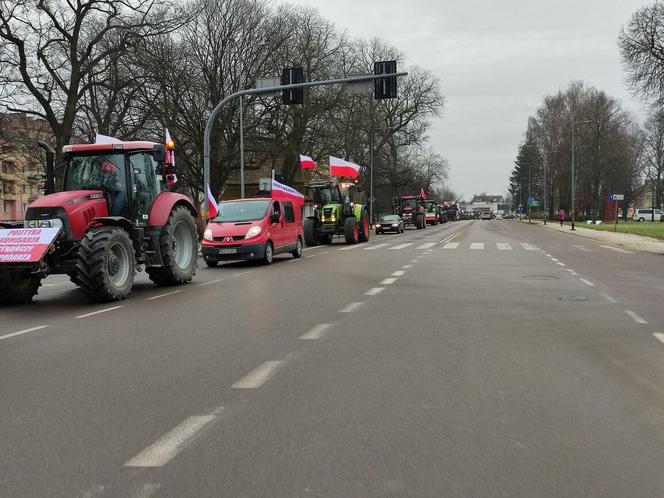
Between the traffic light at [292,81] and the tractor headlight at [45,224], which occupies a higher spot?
the traffic light at [292,81]

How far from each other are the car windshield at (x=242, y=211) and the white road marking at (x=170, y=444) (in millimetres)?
13917

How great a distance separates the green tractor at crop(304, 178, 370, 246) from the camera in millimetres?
28984

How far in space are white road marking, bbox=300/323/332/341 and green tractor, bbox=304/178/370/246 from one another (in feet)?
68.5

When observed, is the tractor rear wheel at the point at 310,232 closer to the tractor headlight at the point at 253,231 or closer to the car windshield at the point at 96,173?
the tractor headlight at the point at 253,231

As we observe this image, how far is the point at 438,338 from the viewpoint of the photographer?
711cm

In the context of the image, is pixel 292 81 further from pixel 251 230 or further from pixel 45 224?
pixel 45 224

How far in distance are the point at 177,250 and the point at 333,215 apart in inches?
651

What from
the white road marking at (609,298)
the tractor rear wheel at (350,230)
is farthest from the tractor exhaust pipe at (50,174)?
the tractor rear wheel at (350,230)

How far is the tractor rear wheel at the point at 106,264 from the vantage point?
388 inches

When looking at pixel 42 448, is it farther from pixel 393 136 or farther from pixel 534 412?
pixel 393 136

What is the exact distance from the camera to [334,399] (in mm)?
4770

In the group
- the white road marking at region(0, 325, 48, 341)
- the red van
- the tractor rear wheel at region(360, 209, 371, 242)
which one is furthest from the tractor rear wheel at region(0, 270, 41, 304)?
the tractor rear wheel at region(360, 209, 371, 242)

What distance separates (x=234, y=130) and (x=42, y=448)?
33.0 meters

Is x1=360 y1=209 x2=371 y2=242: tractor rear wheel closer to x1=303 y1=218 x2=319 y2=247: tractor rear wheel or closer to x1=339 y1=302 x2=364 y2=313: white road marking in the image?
x1=303 y1=218 x2=319 y2=247: tractor rear wheel
